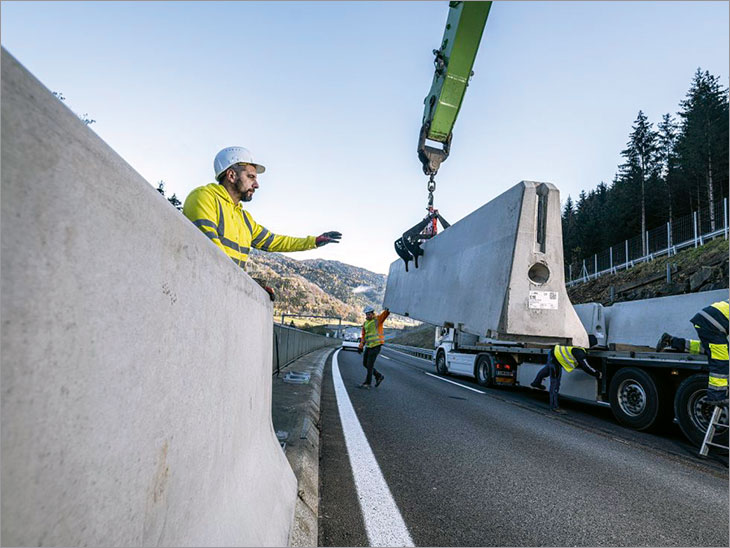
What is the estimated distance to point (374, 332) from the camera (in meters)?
11.0

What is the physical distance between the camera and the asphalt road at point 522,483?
114 inches

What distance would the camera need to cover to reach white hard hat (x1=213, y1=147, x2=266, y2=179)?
142 inches

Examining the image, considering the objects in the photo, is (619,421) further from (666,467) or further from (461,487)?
(461,487)

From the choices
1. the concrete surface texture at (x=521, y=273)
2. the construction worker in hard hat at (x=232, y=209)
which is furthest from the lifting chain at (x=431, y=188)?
the construction worker in hard hat at (x=232, y=209)

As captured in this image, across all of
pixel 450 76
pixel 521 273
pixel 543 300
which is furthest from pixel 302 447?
pixel 450 76

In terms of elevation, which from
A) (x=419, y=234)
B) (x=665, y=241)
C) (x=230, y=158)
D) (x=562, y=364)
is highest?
(x=665, y=241)

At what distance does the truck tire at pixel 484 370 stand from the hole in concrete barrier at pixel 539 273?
4.86 metres

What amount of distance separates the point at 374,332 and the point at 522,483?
719cm

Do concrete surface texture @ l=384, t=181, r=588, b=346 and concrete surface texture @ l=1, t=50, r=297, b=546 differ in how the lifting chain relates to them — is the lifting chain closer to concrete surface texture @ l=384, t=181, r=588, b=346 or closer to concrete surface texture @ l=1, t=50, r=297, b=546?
concrete surface texture @ l=384, t=181, r=588, b=346

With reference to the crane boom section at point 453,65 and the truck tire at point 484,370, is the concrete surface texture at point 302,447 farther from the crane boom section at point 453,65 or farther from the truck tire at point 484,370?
the crane boom section at point 453,65

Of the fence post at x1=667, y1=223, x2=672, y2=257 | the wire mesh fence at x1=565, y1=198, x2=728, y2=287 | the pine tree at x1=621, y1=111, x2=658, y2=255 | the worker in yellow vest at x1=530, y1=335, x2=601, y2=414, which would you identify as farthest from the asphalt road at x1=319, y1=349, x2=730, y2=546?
the pine tree at x1=621, y1=111, x2=658, y2=255

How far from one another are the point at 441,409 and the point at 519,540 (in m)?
4.78

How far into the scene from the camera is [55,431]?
872 mm

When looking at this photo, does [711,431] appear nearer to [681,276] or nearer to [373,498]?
[373,498]
